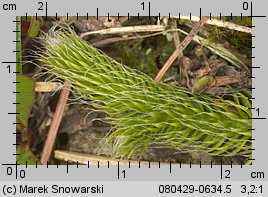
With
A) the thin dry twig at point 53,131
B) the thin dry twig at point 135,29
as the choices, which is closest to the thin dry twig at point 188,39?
the thin dry twig at point 135,29

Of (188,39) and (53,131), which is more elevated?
(188,39)

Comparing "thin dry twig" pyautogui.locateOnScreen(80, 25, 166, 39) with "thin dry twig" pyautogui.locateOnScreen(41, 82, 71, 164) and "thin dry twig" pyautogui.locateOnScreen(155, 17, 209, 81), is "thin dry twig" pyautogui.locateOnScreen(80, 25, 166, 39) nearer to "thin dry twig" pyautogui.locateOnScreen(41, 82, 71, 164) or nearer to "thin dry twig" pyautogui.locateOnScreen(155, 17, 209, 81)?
"thin dry twig" pyautogui.locateOnScreen(155, 17, 209, 81)

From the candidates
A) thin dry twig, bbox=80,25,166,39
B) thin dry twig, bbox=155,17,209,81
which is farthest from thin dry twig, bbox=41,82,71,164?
thin dry twig, bbox=155,17,209,81

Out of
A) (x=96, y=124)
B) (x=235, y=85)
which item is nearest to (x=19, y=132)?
(x=96, y=124)

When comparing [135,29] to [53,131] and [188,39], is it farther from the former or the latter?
[53,131]

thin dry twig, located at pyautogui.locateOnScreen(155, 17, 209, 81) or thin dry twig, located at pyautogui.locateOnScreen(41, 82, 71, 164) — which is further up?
thin dry twig, located at pyautogui.locateOnScreen(155, 17, 209, 81)

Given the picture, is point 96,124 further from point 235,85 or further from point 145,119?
point 235,85

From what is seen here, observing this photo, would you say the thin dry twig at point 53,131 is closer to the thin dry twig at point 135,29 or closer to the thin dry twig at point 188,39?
the thin dry twig at point 135,29

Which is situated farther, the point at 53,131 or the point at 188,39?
the point at 53,131

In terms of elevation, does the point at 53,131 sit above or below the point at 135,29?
below

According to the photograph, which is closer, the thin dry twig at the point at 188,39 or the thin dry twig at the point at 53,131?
the thin dry twig at the point at 188,39

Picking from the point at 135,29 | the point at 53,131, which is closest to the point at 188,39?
the point at 135,29
